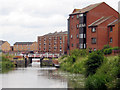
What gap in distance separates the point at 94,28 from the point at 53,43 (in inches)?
2519

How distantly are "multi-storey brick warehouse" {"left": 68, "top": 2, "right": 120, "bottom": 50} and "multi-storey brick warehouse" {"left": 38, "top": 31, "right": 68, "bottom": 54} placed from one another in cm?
4364

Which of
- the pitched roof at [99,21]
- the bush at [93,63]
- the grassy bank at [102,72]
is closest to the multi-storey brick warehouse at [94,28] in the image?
the pitched roof at [99,21]

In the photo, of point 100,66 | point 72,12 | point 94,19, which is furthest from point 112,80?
point 72,12

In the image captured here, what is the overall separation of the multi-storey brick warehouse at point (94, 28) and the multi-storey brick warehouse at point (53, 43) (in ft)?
143

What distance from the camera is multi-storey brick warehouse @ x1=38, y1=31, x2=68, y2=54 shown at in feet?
347

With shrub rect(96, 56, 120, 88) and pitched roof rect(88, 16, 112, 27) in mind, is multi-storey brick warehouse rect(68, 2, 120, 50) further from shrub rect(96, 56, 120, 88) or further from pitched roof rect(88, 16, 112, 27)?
shrub rect(96, 56, 120, 88)

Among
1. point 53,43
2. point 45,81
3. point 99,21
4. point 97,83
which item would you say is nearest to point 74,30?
point 99,21

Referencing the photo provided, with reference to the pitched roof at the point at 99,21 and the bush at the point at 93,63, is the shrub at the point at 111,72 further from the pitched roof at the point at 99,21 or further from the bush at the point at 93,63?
the pitched roof at the point at 99,21

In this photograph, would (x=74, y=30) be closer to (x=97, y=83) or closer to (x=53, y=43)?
(x=97, y=83)

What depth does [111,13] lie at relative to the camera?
54562 millimetres

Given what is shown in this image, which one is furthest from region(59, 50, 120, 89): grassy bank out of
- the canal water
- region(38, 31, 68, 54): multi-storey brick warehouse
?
region(38, 31, 68, 54): multi-storey brick warehouse

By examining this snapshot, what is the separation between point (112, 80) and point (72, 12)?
134 ft

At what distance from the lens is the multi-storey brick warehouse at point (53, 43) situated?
347ft

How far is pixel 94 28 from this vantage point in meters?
50.4
